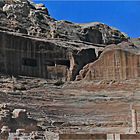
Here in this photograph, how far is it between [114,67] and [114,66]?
121mm

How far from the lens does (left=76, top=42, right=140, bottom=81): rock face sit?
183ft

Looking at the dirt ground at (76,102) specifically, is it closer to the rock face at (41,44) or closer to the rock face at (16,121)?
the rock face at (41,44)

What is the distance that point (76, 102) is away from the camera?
45.3 metres

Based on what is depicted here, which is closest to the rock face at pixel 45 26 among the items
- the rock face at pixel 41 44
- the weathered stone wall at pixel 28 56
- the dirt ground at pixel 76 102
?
the rock face at pixel 41 44

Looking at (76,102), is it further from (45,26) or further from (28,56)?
(45,26)

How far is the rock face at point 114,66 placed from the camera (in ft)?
183

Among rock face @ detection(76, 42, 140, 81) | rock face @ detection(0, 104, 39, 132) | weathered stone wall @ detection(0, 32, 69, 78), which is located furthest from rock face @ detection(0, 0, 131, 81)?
rock face @ detection(0, 104, 39, 132)

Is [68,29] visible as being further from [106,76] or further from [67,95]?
[67,95]

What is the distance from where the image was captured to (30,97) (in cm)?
4550

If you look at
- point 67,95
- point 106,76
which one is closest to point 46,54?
point 106,76

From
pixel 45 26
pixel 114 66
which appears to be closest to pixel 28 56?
pixel 114 66

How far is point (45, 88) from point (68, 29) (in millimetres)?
23075

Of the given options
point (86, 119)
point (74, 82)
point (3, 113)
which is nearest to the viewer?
point (3, 113)

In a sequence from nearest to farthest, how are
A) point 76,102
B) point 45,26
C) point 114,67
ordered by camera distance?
1. point 76,102
2. point 114,67
3. point 45,26
